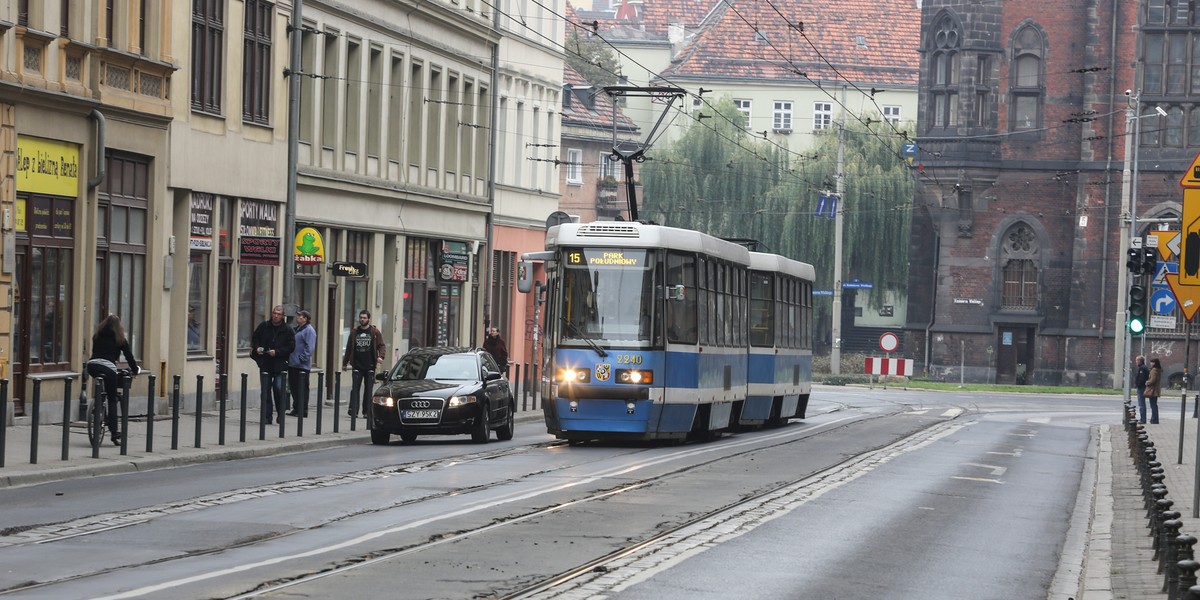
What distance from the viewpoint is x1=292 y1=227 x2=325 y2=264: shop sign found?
3325cm

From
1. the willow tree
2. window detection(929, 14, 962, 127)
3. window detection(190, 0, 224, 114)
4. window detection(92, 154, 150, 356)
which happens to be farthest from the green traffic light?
the willow tree

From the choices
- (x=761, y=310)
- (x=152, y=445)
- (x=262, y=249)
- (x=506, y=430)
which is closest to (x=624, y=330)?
(x=506, y=430)

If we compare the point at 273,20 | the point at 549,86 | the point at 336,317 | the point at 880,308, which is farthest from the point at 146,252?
the point at 880,308

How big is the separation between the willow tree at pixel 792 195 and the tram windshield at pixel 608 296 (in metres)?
58.5

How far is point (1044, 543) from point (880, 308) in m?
73.1

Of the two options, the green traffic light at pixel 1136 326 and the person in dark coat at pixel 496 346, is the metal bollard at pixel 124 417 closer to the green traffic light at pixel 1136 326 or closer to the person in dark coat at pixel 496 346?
the person in dark coat at pixel 496 346

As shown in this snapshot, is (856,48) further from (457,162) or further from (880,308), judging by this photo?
(457,162)

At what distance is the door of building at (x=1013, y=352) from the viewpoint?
267 feet

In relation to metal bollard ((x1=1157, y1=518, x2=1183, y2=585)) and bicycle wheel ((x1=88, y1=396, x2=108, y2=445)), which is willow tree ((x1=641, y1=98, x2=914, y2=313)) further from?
metal bollard ((x1=1157, y1=518, x2=1183, y2=585))

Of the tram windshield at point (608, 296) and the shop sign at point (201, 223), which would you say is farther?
the shop sign at point (201, 223)

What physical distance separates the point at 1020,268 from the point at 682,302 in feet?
188

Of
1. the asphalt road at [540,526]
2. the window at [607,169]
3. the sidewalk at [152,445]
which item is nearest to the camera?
the asphalt road at [540,526]

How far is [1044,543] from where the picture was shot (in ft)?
54.0

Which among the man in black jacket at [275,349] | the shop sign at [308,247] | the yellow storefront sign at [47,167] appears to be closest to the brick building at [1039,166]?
the shop sign at [308,247]
